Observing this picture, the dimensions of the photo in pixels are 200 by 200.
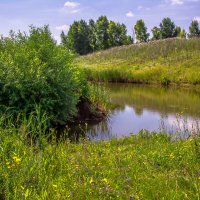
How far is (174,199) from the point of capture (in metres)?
4.57

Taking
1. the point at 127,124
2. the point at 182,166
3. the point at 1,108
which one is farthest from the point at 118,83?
the point at 182,166

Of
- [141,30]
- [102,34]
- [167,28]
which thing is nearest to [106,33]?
[102,34]

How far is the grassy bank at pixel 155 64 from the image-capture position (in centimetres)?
3300

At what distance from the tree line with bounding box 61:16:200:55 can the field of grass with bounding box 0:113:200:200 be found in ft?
213

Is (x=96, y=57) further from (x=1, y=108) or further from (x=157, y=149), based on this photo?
(x=157, y=149)

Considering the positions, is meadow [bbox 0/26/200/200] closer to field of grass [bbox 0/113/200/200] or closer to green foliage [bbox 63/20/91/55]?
field of grass [bbox 0/113/200/200]

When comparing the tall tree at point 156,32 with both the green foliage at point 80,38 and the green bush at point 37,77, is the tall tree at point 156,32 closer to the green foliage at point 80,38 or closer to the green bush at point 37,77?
the green foliage at point 80,38

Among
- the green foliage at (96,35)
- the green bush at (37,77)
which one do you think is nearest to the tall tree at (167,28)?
the green foliage at (96,35)

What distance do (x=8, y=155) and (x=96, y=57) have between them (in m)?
53.6

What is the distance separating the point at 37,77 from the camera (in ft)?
45.1

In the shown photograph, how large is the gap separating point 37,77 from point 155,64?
27.8m

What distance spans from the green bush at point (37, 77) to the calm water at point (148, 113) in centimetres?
164

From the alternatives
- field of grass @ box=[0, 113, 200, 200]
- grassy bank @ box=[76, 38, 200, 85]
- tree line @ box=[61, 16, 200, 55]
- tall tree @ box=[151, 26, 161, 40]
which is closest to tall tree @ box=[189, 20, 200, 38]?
tree line @ box=[61, 16, 200, 55]

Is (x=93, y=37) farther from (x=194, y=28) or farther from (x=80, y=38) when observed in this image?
Answer: (x=194, y=28)
